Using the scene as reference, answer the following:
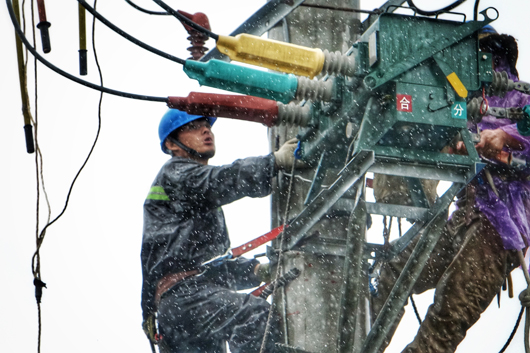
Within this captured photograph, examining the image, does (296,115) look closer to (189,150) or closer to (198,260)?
(198,260)

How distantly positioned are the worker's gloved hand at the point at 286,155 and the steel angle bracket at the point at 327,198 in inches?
15.4

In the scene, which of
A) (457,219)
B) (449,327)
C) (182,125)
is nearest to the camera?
(449,327)

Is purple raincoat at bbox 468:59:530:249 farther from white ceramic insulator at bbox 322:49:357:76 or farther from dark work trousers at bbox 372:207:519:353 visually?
white ceramic insulator at bbox 322:49:357:76

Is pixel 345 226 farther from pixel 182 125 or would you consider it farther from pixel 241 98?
pixel 182 125

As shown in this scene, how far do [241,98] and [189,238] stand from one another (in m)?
1.31

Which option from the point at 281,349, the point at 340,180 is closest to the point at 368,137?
the point at 340,180

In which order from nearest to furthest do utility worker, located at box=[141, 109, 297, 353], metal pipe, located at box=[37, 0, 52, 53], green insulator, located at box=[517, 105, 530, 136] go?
green insulator, located at box=[517, 105, 530, 136], metal pipe, located at box=[37, 0, 52, 53], utility worker, located at box=[141, 109, 297, 353]

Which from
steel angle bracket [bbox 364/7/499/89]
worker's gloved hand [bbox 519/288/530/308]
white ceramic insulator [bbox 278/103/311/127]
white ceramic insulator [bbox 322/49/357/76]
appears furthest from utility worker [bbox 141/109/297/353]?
worker's gloved hand [bbox 519/288/530/308]

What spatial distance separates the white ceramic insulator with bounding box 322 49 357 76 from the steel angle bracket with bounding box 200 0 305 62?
105cm

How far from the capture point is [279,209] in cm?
500

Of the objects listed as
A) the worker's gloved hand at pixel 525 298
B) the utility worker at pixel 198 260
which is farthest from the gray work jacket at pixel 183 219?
the worker's gloved hand at pixel 525 298

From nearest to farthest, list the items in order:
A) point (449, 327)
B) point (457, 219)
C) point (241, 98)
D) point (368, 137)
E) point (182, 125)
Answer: point (368, 137) < point (241, 98) < point (449, 327) < point (457, 219) < point (182, 125)

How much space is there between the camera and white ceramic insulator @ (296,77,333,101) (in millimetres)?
4176

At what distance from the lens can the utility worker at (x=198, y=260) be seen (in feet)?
16.1
